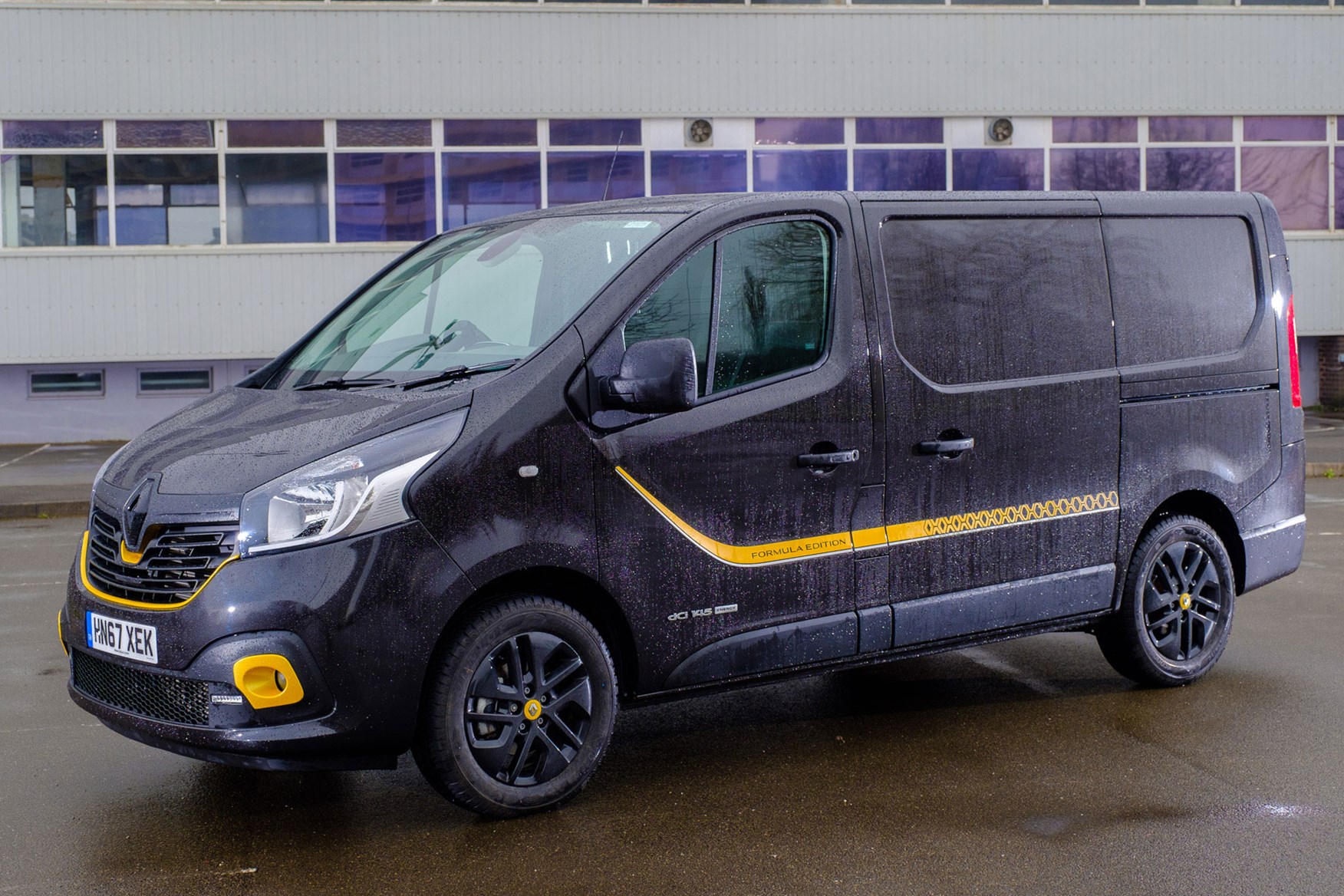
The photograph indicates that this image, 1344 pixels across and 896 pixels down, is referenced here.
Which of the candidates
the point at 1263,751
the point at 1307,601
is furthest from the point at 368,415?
the point at 1307,601

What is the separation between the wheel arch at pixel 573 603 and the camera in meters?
4.63

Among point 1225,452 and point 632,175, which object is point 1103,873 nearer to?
point 1225,452

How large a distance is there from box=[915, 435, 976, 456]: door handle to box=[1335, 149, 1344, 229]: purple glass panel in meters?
19.3

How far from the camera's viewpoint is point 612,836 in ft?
15.2

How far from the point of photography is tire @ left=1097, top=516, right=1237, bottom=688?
632cm

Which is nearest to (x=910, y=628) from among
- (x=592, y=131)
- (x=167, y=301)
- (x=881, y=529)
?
(x=881, y=529)

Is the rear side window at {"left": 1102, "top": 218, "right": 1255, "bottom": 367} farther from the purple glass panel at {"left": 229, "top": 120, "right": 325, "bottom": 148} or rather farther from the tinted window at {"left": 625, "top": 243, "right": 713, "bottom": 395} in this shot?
the purple glass panel at {"left": 229, "top": 120, "right": 325, "bottom": 148}

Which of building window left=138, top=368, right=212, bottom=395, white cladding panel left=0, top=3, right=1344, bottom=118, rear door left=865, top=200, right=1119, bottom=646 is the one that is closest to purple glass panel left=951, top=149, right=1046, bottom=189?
white cladding panel left=0, top=3, right=1344, bottom=118

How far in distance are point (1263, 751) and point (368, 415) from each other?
3.41 metres

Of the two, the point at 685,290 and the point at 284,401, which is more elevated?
the point at 685,290

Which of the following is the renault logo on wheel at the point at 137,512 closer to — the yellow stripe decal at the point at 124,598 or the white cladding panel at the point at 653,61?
the yellow stripe decal at the point at 124,598

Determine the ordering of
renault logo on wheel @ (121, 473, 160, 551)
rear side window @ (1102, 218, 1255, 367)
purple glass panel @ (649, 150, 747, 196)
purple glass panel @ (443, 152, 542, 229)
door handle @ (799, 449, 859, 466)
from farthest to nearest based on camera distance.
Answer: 1. purple glass panel @ (649, 150, 747, 196)
2. purple glass panel @ (443, 152, 542, 229)
3. rear side window @ (1102, 218, 1255, 367)
4. door handle @ (799, 449, 859, 466)
5. renault logo on wheel @ (121, 473, 160, 551)

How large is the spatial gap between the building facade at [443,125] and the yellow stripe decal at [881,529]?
14234mm

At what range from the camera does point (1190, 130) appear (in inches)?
872
